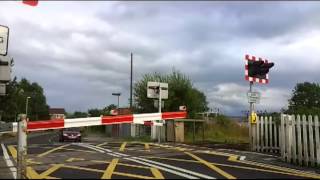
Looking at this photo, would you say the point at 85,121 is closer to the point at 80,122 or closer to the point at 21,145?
the point at 80,122

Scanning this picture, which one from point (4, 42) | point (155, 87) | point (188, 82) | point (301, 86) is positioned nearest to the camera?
point (4, 42)

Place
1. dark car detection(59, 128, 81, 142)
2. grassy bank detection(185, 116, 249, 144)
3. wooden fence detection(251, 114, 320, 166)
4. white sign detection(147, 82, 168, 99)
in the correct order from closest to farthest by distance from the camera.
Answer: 1. wooden fence detection(251, 114, 320, 166)
2. white sign detection(147, 82, 168, 99)
3. grassy bank detection(185, 116, 249, 144)
4. dark car detection(59, 128, 81, 142)

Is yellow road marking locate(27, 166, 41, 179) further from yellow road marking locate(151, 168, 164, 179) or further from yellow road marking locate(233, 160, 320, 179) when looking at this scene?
yellow road marking locate(233, 160, 320, 179)

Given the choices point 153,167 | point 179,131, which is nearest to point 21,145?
point 153,167

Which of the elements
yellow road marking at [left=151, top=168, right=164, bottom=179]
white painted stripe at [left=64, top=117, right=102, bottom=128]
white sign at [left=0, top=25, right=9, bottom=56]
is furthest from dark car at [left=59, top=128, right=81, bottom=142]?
yellow road marking at [left=151, top=168, right=164, bottom=179]

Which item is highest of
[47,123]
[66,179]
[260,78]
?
[260,78]

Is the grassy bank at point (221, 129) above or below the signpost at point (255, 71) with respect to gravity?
below

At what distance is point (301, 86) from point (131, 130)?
17199 mm

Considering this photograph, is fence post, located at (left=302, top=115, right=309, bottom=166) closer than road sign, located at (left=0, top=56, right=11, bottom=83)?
No

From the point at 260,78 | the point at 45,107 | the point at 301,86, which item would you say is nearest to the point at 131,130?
the point at 301,86

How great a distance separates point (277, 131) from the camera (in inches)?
829

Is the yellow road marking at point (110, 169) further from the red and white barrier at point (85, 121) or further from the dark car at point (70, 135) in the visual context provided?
the dark car at point (70, 135)

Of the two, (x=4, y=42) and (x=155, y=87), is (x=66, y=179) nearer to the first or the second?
(x=4, y=42)

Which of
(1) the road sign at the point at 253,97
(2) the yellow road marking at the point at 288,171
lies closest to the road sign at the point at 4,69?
(2) the yellow road marking at the point at 288,171
